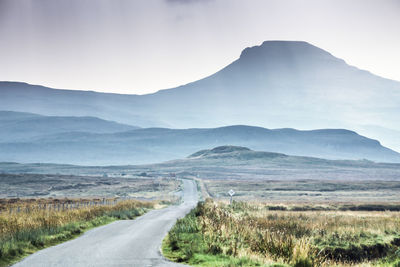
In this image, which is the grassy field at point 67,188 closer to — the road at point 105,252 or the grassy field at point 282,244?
Answer: the grassy field at point 282,244

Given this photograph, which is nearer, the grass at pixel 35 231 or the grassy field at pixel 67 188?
the grass at pixel 35 231

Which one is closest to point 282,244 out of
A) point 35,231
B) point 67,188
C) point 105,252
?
point 105,252

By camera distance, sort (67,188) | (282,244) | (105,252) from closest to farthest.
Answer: (282,244) < (105,252) < (67,188)

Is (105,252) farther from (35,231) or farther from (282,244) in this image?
(282,244)

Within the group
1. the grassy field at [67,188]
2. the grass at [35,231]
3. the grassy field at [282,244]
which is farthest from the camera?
the grassy field at [67,188]

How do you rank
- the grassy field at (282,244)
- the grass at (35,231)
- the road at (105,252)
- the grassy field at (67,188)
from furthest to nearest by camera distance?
the grassy field at (67,188)
the grass at (35,231)
the grassy field at (282,244)
the road at (105,252)

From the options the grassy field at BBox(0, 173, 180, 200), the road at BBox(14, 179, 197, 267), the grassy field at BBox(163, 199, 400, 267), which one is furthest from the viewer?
the grassy field at BBox(0, 173, 180, 200)

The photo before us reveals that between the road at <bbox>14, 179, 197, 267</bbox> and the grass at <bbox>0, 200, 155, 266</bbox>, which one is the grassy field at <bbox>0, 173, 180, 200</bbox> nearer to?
the grass at <bbox>0, 200, 155, 266</bbox>

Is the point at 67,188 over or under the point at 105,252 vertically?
under

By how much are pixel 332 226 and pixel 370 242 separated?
6155 millimetres

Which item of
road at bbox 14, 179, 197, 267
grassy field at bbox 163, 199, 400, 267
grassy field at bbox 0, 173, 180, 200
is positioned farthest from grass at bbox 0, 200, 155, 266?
grassy field at bbox 0, 173, 180, 200

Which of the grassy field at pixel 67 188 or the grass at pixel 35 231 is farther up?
the grass at pixel 35 231

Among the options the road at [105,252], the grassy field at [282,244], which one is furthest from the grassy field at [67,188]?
the road at [105,252]

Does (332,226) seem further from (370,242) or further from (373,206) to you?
(373,206)
